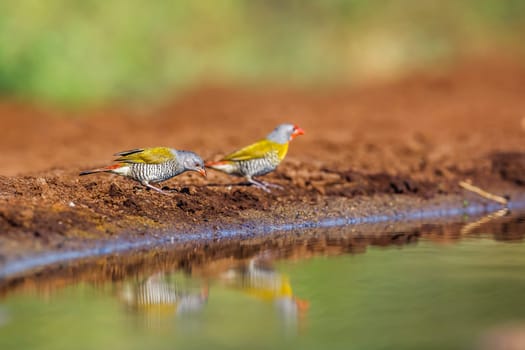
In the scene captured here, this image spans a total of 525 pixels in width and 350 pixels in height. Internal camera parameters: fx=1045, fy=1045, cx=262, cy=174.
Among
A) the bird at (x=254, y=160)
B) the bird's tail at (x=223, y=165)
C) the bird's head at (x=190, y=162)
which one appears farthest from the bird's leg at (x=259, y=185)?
the bird's head at (x=190, y=162)

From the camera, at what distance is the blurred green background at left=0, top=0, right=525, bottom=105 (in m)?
17.9

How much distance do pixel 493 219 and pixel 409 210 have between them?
91 cm

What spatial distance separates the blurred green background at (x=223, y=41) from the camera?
17.9 m

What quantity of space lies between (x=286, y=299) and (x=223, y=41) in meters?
14.8

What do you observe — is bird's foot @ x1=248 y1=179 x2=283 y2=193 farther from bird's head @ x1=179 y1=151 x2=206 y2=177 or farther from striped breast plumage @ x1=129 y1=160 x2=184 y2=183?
striped breast plumage @ x1=129 y1=160 x2=184 y2=183

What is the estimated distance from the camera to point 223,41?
71.5ft

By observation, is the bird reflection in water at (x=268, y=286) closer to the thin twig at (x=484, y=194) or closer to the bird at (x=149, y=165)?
the bird at (x=149, y=165)

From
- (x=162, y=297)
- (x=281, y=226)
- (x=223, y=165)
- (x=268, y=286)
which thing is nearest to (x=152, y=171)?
(x=223, y=165)

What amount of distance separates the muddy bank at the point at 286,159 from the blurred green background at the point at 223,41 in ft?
1.77

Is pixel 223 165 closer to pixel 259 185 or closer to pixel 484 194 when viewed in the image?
pixel 259 185

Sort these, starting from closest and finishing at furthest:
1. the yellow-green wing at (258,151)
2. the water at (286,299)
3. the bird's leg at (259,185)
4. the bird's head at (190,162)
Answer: the water at (286,299)
the bird's head at (190,162)
the yellow-green wing at (258,151)
the bird's leg at (259,185)

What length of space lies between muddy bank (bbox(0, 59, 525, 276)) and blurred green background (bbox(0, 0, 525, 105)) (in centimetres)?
54

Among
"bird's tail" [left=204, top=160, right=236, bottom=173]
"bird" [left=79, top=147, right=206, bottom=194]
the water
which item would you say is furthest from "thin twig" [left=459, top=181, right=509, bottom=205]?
"bird" [left=79, top=147, right=206, bottom=194]

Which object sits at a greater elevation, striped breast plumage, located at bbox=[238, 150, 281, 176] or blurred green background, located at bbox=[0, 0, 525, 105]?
blurred green background, located at bbox=[0, 0, 525, 105]
